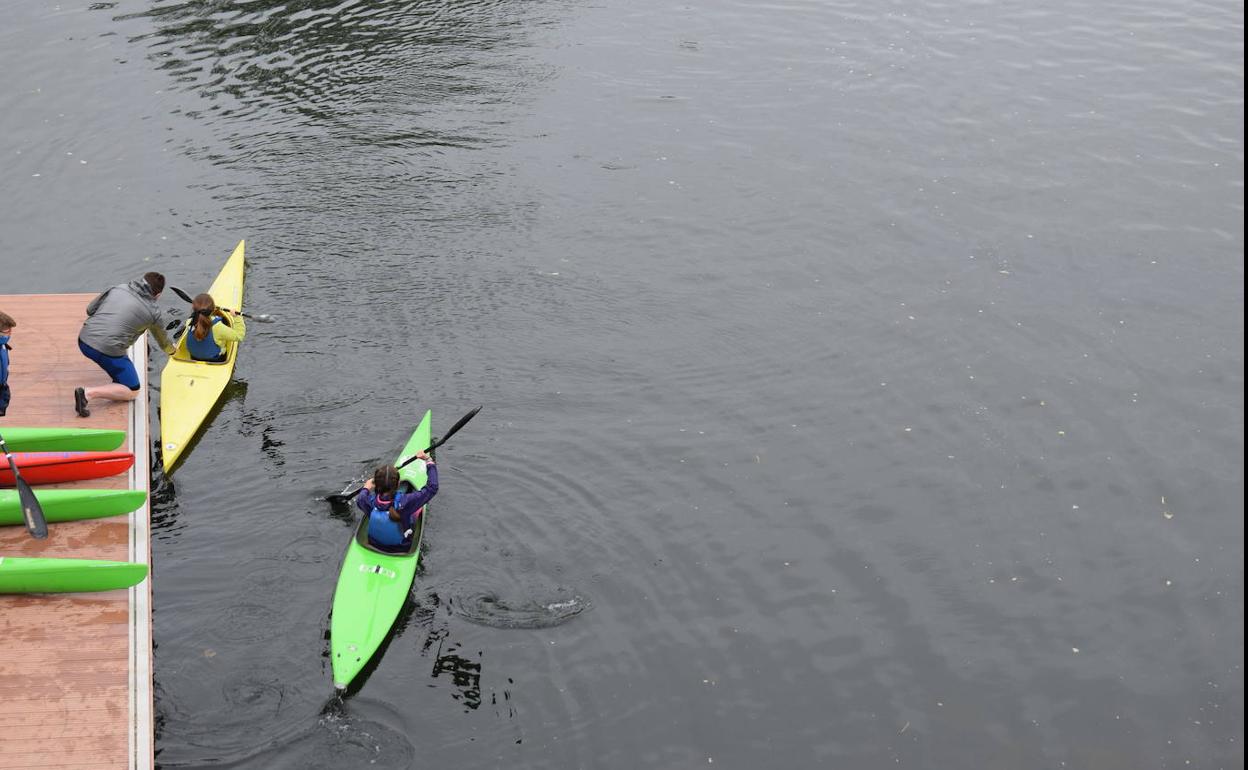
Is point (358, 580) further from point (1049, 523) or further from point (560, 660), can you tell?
point (1049, 523)

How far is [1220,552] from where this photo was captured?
1366cm

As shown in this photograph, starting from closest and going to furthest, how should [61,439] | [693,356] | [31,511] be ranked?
[31,511]
[61,439]
[693,356]

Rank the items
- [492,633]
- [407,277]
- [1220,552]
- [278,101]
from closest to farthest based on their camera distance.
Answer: [492,633], [1220,552], [407,277], [278,101]

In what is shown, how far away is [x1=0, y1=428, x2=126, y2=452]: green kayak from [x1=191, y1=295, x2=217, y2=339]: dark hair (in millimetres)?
2182

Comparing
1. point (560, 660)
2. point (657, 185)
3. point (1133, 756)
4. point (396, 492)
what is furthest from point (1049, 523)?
point (657, 185)

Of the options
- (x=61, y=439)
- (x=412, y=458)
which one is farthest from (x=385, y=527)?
(x=61, y=439)

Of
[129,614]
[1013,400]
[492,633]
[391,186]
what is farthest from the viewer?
[391,186]

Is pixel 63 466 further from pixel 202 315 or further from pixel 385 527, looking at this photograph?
pixel 385 527

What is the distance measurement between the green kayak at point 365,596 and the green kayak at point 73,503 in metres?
2.17

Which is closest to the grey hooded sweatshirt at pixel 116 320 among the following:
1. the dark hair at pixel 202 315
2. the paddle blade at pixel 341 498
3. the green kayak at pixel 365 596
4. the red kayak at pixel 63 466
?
the dark hair at pixel 202 315

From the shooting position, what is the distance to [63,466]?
500 inches

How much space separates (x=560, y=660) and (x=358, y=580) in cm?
215

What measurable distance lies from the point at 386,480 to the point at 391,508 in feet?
1.14

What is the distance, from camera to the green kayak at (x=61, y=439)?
13.0 m
